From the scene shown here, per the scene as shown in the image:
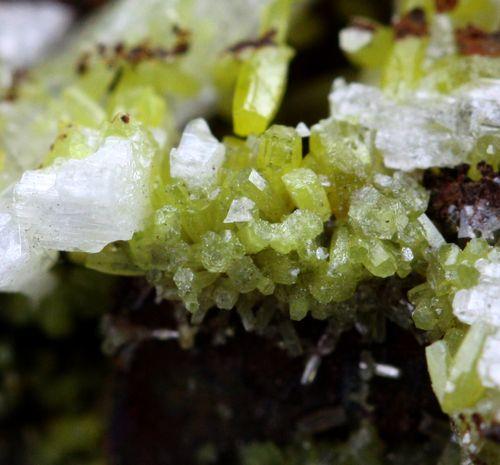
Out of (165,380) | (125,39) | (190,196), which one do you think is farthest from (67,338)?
(190,196)

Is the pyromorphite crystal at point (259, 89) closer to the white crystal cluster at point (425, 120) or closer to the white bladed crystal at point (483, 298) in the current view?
the white crystal cluster at point (425, 120)

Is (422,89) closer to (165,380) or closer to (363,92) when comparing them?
(363,92)

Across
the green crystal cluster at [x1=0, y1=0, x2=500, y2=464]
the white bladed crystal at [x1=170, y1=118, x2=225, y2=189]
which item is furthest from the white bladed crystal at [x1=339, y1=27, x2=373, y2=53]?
the white bladed crystal at [x1=170, y1=118, x2=225, y2=189]

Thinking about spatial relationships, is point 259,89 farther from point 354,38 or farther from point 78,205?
point 78,205

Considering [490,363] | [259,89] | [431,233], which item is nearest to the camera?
[490,363]

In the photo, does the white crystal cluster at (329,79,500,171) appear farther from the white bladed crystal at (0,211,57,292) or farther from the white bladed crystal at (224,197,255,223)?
the white bladed crystal at (0,211,57,292)

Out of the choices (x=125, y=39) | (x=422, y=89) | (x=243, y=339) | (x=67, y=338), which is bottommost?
(x=67, y=338)

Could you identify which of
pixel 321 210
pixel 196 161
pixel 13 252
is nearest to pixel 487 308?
pixel 321 210
